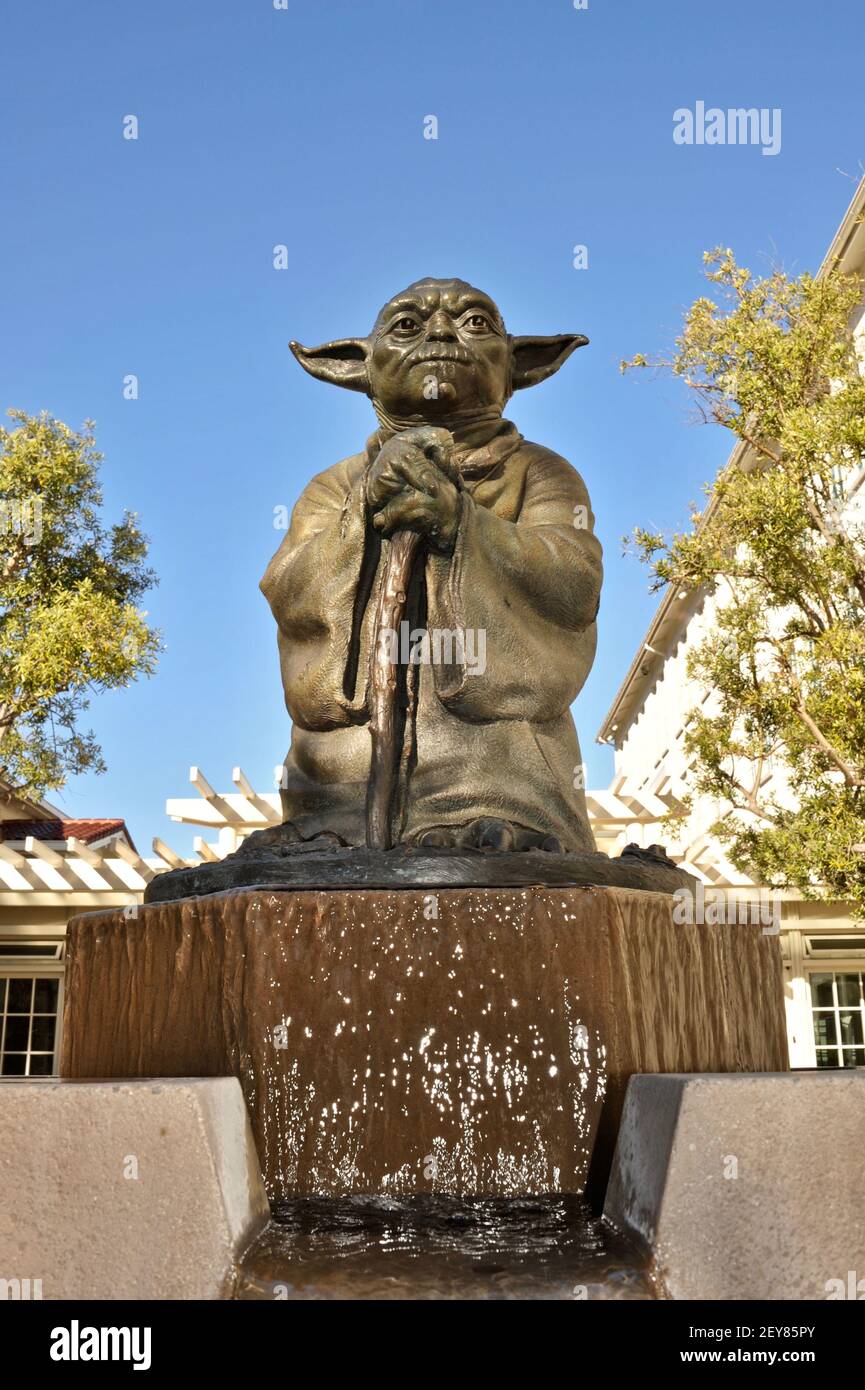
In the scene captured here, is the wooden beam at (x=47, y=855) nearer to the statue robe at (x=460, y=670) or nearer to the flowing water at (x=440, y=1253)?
the statue robe at (x=460, y=670)

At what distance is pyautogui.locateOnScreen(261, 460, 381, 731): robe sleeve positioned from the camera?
4.48 meters

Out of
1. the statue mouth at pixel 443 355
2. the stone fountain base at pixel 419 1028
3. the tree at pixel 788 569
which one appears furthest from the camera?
the tree at pixel 788 569

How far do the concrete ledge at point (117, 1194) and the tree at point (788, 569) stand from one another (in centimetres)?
1103

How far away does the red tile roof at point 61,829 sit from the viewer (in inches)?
1079

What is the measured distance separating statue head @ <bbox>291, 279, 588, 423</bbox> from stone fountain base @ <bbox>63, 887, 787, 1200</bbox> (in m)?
2.06

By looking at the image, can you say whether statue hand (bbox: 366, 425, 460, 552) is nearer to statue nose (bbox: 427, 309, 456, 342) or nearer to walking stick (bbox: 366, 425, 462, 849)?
walking stick (bbox: 366, 425, 462, 849)

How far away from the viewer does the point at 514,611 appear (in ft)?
14.8

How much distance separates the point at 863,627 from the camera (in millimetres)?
14000

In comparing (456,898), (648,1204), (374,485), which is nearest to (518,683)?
(374,485)

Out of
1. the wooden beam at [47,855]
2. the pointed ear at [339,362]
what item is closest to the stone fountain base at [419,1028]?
the pointed ear at [339,362]

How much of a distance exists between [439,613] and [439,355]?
0.97 m

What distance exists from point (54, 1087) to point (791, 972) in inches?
742

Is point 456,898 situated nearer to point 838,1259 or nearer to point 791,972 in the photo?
point 838,1259
